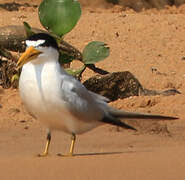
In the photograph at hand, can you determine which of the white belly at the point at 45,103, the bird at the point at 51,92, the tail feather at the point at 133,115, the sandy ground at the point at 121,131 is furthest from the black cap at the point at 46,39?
the sandy ground at the point at 121,131

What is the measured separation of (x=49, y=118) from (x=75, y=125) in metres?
0.30

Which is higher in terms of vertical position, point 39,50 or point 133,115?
point 39,50

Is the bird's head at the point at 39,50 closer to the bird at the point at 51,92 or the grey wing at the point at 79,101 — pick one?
the bird at the point at 51,92

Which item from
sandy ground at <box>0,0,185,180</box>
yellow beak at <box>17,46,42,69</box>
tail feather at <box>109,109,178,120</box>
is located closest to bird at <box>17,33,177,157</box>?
yellow beak at <box>17,46,42,69</box>

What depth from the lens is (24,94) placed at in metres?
7.55

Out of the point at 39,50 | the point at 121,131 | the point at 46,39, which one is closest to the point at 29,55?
the point at 39,50

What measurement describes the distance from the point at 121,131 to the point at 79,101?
2602 millimetres

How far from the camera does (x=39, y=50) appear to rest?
7.59m

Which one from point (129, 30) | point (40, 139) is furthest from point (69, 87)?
point (129, 30)

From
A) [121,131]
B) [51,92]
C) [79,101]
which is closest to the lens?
[51,92]

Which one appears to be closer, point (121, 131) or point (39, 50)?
point (39, 50)

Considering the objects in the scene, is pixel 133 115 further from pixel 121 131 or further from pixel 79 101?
pixel 121 131

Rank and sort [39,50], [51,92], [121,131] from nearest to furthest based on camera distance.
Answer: [51,92], [39,50], [121,131]

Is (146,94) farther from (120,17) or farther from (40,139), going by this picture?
(120,17)
